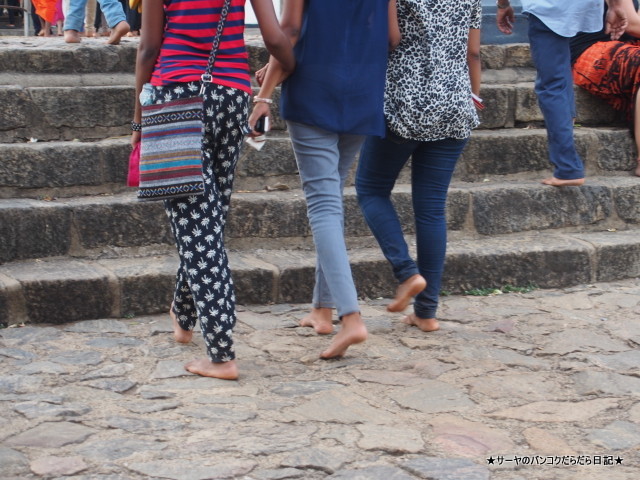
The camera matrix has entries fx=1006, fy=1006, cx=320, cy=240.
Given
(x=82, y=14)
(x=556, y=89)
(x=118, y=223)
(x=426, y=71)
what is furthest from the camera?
(x=82, y=14)

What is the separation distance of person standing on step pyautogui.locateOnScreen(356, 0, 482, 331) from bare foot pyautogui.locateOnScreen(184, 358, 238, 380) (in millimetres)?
854

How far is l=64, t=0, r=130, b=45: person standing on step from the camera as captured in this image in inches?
261

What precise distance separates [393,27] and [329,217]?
2.76 ft

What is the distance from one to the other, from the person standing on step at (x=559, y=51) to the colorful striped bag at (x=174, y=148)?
2837 mm

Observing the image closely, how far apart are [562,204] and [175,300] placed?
2855 mm

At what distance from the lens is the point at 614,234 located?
614 cm

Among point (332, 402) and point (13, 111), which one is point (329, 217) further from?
point (13, 111)

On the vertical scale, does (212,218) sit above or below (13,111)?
below

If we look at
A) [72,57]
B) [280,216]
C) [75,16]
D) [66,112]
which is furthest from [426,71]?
[75,16]

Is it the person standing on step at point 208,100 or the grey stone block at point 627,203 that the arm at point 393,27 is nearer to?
the person standing on step at point 208,100

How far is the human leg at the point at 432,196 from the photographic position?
447 cm

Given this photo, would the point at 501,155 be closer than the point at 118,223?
No

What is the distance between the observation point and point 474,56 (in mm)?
4527

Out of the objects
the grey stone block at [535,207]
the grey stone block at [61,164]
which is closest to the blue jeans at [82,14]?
the grey stone block at [61,164]
